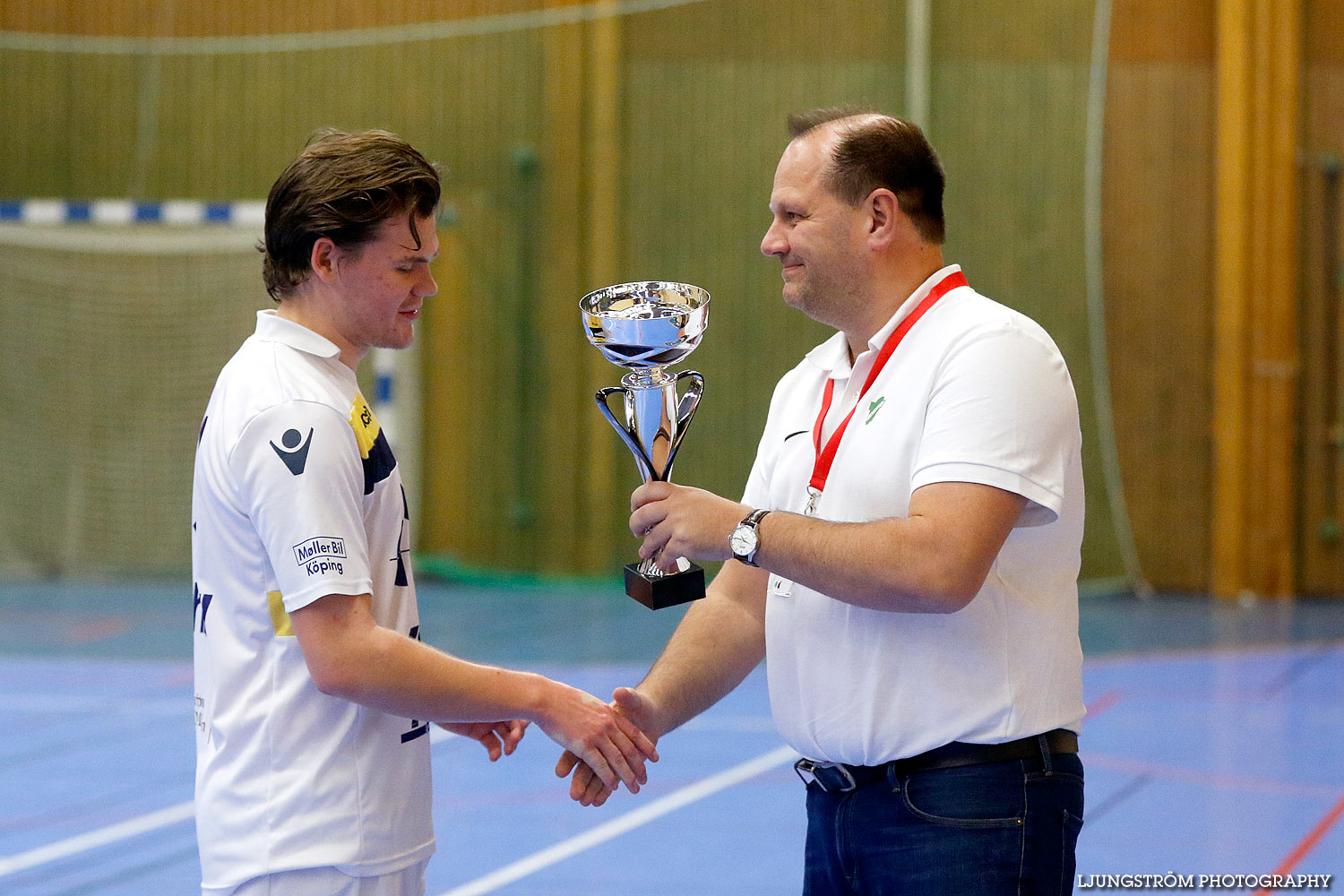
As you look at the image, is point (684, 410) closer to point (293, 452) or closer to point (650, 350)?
point (650, 350)

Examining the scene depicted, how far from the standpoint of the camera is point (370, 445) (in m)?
2.22

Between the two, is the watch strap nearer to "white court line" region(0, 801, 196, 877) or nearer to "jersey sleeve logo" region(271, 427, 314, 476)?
"jersey sleeve logo" region(271, 427, 314, 476)

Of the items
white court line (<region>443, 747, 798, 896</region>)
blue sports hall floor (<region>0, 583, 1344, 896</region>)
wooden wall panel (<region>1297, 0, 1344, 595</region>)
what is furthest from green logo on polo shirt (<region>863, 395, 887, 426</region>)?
wooden wall panel (<region>1297, 0, 1344, 595</region>)

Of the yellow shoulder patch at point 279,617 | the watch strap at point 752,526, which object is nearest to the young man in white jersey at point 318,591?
the yellow shoulder patch at point 279,617

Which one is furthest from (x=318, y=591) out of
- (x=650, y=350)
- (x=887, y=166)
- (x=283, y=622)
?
(x=887, y=166)

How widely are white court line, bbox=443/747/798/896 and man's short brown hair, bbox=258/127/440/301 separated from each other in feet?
8.96

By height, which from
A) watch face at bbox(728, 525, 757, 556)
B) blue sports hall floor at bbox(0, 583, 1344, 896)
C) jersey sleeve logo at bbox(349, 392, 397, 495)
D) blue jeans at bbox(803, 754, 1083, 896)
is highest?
jersey sleeve logo at bbox(349, 392, 397, 495)

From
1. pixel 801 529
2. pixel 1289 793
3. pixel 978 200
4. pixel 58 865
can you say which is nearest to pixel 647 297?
pixel 801 529

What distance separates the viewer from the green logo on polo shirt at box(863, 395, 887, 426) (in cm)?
238

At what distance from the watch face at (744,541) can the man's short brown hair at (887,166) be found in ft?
2.16

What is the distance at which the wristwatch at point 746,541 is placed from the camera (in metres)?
2.21

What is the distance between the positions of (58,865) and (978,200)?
8.55m

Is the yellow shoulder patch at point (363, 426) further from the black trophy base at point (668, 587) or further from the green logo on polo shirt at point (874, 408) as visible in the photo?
the green logo on polo shirt at point (874, 408)

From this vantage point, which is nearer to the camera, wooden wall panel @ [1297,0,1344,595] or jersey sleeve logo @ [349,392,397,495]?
jersey sleeve logo @ [349,392,397,495]
